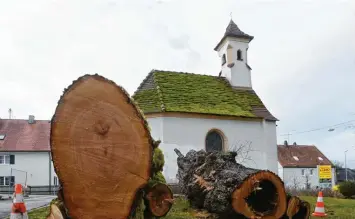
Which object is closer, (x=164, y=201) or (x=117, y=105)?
(x=117, y=105)

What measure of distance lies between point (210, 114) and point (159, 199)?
15.9 meters

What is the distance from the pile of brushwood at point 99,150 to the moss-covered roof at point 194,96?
15.6 meters

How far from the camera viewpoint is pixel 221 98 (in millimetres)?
23219

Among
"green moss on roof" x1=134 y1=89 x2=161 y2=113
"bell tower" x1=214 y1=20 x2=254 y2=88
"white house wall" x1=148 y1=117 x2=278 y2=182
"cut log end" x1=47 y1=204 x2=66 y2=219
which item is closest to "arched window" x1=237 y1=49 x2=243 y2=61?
"bell tower" x1=214 y1=20 x2=254 y2=88

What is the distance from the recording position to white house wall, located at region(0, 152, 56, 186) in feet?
110

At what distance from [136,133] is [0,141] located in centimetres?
3430

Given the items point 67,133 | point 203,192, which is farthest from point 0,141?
point 67,133

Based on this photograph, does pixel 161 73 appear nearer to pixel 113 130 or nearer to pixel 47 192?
pixel 47 192

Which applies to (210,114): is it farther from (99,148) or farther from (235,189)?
(99,148)

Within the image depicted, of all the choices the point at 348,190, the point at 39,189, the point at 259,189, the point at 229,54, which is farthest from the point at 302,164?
the point at 259,189

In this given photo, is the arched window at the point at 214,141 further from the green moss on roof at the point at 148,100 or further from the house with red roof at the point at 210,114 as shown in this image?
the green moss on roof at the point at 148,100

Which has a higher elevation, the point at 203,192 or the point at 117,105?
the point at 117,105

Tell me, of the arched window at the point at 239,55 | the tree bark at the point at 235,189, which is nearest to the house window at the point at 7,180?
the arched window at the point at 239,55

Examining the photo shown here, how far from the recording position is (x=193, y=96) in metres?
22.4
